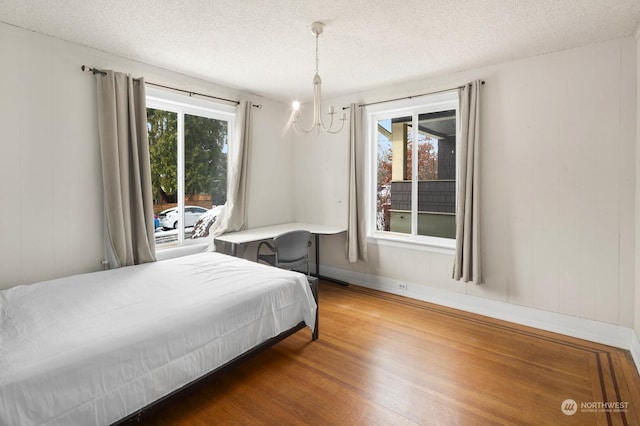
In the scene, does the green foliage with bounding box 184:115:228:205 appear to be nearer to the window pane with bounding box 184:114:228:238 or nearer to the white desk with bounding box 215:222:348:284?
the window pane with bounding box 184:114:228:238

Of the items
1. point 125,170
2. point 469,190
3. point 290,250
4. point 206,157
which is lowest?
point 290,250

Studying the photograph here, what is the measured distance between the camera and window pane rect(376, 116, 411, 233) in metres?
4.30

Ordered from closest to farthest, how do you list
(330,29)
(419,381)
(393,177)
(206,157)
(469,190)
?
(419,381) < (330,29) < (469,190) < (206,157) < (393,177)

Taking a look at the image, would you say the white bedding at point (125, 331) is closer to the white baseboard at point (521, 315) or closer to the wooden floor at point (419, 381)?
the wooden floor at point (419, 381)

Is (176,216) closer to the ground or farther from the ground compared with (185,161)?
closer to the ground

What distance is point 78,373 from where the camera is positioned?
1.44 meters

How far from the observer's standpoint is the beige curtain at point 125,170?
287cm

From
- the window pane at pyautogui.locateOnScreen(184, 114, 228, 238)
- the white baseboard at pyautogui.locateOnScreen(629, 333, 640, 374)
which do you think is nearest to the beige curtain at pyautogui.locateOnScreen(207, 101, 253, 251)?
the window pane at pyautogui.locateOnScreen(184, 114, 228, 238)

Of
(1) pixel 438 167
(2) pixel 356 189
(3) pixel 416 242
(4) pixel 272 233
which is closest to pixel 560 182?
(1) pixel 438 167

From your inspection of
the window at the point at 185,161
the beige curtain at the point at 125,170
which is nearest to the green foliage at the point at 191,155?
the window at the point at 185,161

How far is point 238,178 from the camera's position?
13.2ft

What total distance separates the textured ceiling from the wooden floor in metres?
2.45

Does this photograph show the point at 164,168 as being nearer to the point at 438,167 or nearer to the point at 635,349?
the point at 438,167

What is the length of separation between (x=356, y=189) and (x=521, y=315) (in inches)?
87.0
